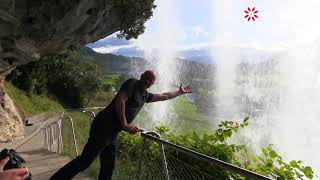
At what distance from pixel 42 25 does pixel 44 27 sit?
239 mm

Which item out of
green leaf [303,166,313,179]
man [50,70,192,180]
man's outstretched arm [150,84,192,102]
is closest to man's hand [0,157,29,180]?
green leaf [303,166,313,179]

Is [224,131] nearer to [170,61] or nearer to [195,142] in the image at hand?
[195,142]

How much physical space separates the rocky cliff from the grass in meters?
14.9

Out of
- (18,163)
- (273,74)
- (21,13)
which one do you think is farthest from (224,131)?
(273,74)

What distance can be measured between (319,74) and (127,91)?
37019 millimetres

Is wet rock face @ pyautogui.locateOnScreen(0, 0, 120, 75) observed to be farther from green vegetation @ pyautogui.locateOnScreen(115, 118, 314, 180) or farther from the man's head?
the man's head

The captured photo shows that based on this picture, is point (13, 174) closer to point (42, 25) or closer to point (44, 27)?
point (42, 25)

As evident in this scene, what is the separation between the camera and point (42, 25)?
2755 cm

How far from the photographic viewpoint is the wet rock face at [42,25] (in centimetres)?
2479

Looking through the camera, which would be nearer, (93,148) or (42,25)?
(93,148)

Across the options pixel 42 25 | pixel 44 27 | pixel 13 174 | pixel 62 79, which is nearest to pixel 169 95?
pixel 13 174

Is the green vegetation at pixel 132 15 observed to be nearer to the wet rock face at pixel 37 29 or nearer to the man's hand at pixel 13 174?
the wet rock face at pixel 37 29

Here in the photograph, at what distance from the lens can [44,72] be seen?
200 ft

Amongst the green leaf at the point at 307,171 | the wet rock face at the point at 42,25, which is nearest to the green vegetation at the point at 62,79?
the wet rock face at the point at 42,25
